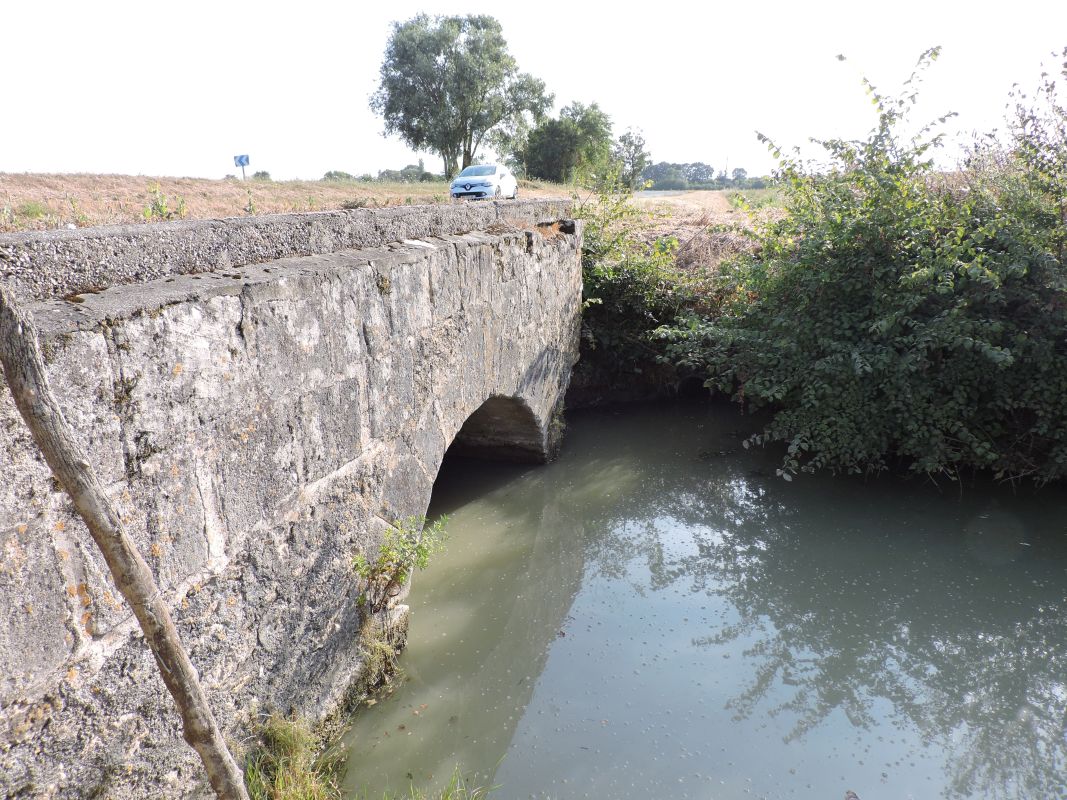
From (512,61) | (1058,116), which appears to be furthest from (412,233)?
(512,61)

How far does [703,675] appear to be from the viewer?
11.7 ft

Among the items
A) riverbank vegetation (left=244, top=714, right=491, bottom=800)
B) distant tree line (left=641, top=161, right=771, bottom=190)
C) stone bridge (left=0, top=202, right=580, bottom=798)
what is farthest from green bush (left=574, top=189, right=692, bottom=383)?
distant tree line (left=641, top=161, right=771, bottom=190)

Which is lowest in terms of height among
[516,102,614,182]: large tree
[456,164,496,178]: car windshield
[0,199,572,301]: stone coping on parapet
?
[0,199,572,301]: stone coping on parapet

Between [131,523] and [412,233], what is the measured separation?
2242 mm

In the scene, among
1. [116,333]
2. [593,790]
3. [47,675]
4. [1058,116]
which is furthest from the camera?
[1058,116]

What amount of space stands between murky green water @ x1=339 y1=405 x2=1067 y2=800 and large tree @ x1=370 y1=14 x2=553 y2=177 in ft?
77.5

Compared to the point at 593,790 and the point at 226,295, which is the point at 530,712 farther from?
the point at 226,295

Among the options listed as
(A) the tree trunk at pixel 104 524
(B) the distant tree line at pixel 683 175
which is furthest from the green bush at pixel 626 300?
(B) the distant tree line at pixel 683 175

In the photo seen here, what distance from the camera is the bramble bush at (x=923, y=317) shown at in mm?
5219

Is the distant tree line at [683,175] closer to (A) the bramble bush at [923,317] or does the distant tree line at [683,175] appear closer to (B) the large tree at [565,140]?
(B) the large tree at [565,140]

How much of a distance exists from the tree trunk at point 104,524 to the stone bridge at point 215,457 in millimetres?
315

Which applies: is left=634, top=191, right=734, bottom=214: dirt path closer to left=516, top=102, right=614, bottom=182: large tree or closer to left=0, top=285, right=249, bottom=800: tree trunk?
left=516, top=102, right=614, bottom=182: large tree

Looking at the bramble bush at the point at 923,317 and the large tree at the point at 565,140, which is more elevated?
the large tree at the point at 565,140

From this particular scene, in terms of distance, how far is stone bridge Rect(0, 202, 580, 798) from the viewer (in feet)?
5.74
